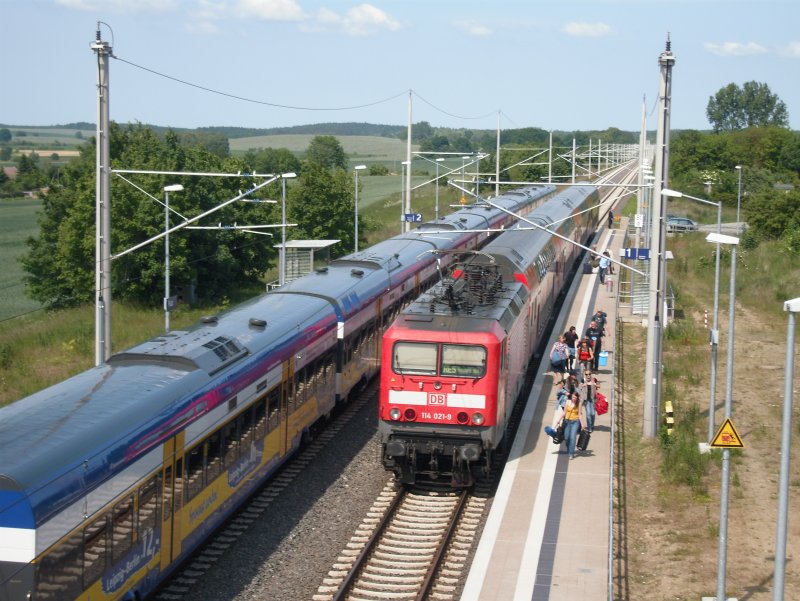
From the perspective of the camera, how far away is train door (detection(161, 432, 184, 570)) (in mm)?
12898

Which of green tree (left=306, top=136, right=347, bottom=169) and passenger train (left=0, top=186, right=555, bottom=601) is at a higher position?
green tree (left=306, top=136, right=347, bottom=169)

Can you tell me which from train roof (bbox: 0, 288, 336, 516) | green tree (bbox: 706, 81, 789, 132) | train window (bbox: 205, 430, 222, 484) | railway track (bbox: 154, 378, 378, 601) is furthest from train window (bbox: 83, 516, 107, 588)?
green tree (bbox: 706, 81, 789, 132)

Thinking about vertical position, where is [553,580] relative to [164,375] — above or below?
below

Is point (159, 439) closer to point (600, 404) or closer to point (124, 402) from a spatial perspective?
→ point (124, 402)

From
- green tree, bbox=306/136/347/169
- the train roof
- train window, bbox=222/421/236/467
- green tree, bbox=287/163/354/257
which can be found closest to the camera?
the train roof

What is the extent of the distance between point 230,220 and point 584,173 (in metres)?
73.7

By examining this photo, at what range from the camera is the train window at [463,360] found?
1709 centimetres

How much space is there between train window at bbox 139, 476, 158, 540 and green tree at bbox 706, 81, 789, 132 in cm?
19166

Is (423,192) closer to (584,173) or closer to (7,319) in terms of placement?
(584,173)

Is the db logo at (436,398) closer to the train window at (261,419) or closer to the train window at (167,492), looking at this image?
the train window at (261,419)

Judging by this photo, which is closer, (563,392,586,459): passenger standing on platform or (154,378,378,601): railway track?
(154,378,378,601): railway track

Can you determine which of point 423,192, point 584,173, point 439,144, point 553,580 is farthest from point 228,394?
point 439,144

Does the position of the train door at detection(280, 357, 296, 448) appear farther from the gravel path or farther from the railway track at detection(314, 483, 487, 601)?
the railway track at detection(314, 483, 487, 601)

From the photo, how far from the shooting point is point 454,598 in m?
13.7
